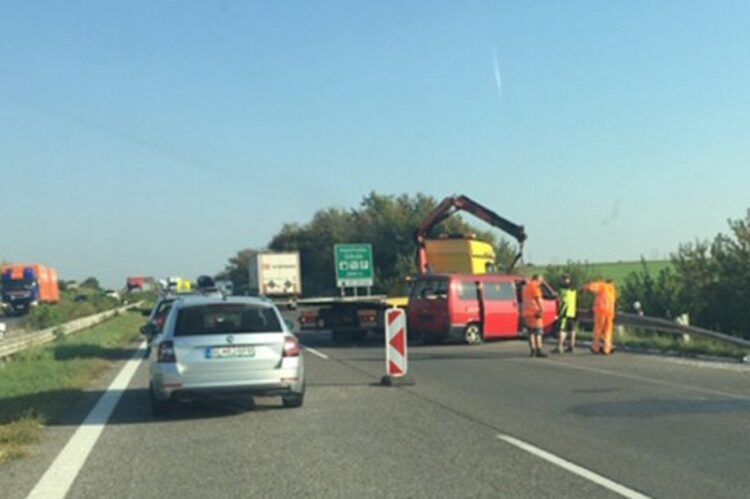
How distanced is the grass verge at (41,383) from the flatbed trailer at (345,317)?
5265 millimetres

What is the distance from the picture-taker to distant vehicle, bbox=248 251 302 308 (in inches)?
2008

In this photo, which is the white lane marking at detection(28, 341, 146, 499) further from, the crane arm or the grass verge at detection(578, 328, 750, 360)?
the crane arm

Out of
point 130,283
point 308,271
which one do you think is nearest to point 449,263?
point 308,271

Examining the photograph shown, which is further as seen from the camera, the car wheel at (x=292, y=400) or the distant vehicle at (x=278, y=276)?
the distant vehicle at (x=278, y=276)

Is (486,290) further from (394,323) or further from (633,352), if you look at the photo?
(394,323)

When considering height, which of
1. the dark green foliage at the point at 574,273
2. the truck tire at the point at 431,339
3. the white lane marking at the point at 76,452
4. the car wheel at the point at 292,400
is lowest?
the white lane marking at the point at 76,452

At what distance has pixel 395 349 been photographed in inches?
597

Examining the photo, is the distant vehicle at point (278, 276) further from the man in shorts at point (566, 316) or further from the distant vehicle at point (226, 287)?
the man in shorts at point (566, 316)

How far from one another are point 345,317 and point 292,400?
1500 cm

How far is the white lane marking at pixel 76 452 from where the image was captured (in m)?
7.83

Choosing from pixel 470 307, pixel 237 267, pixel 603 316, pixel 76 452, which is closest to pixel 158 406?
pixel 76 452

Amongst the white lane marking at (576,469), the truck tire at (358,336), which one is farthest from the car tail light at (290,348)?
the truck tire at (358,336)

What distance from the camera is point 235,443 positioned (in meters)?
9.89

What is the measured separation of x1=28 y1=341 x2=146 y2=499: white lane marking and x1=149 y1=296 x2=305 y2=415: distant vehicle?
858mm
